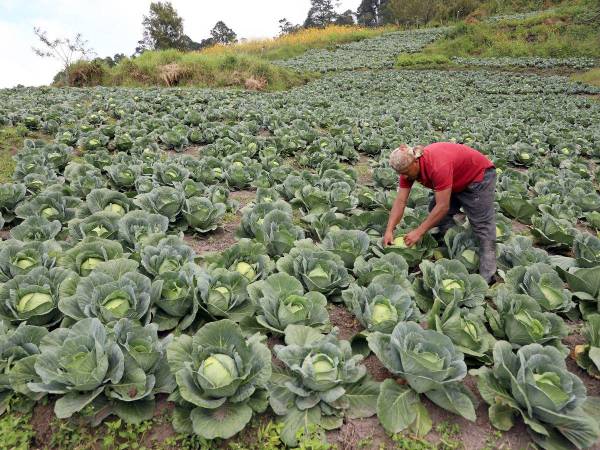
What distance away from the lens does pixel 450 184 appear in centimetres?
409

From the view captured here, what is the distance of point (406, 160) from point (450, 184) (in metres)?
0.56

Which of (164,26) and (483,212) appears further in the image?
(164,26)

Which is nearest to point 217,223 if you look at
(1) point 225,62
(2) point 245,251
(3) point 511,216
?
(2) point 245,251

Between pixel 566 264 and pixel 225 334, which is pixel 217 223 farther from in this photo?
pixel 566 264

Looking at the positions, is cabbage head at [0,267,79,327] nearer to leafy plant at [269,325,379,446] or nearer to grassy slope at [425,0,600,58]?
leafy plant at [269,325,379,446]

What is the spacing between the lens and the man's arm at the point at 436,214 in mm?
4078

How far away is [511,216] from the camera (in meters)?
6.29

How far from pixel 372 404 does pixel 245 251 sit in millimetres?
1888

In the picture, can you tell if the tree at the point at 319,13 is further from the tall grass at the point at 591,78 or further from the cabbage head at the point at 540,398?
the cabbage head at the point at 540,398

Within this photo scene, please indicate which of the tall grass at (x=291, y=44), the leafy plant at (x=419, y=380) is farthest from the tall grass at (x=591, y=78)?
the tall grass at (x=291, y=44)

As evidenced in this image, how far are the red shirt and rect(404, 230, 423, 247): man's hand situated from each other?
518 mm

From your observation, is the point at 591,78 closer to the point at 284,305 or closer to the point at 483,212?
the point at 483,212

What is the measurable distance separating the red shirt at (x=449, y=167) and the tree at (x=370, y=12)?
9333 centimetres

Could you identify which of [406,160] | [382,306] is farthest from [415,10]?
[382,306]
